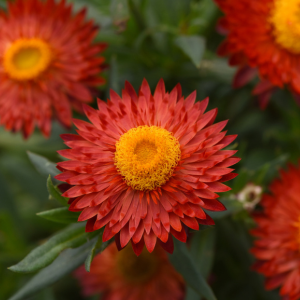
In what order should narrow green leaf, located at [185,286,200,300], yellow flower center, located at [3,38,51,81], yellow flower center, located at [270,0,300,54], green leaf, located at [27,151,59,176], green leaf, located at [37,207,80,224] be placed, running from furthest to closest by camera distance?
yellow flower center, located at [3,38,51,81] → yellow flower center, located at [270,0,300,54] → narrow green leaf, located at [185,286,200,300] → green leaf, located at [27,151,59,176] → green leaf, located at [37,207,80,224]

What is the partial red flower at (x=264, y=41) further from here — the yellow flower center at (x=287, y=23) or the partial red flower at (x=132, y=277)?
the partial red flower at (x=132, y=277)

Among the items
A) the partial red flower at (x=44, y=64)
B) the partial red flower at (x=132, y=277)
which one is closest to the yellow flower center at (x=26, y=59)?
the partial red flower at (x=44, y=64)

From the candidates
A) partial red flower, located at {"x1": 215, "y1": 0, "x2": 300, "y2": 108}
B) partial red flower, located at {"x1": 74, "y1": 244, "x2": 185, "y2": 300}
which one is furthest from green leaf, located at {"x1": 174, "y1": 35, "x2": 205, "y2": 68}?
partial red flower, located at {"x1": 74, "y1": 244, "x2": 185, "y2": 300}

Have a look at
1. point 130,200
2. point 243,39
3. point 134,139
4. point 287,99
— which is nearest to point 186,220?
point 130,200

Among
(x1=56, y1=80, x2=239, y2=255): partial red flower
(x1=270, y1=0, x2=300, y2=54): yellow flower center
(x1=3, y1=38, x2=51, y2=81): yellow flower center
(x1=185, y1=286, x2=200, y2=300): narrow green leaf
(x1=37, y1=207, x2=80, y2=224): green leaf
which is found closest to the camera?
(x1=56, y1=80, x2=239, y2=255): partial red flower

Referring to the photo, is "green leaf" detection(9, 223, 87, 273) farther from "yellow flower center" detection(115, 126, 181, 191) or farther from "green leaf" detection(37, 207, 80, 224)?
"yellow flower center" detection(115, 126, 181, 191)

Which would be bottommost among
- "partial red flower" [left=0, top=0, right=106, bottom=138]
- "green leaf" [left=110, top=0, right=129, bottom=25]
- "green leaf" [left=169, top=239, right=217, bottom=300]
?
"green leaf" [left=169, top=239, right=217, bottom=300]
